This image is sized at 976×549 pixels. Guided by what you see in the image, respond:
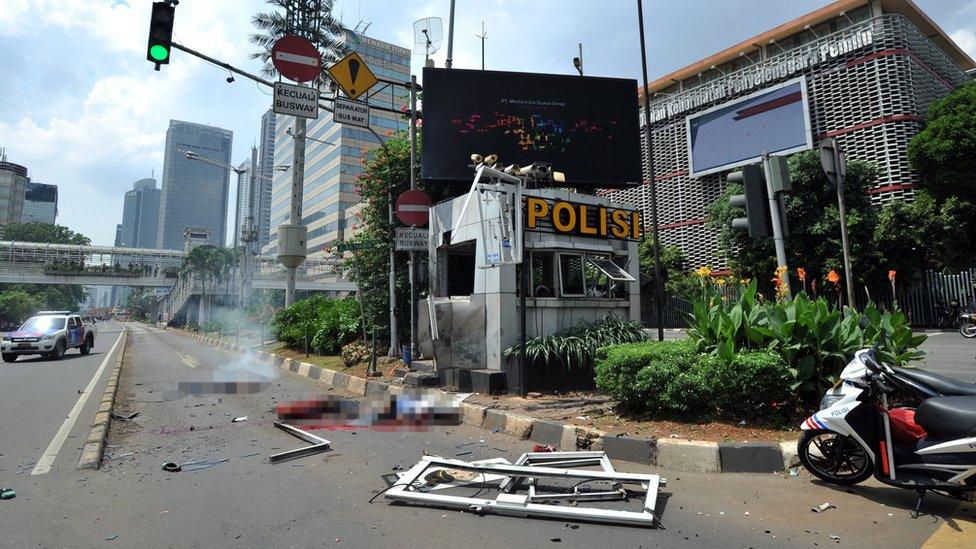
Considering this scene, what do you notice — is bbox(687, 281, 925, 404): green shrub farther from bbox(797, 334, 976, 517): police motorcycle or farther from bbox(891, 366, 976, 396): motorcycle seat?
bbox(891, 366, 976, 396): motorcycle seat

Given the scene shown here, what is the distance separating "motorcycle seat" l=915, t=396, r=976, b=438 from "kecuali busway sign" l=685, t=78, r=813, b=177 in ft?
80.6

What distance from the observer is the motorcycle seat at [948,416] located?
3337 mm

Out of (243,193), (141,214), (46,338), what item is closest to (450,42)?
(46,338)

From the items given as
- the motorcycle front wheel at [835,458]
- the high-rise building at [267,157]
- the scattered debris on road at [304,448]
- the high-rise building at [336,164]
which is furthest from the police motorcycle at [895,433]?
the high-rise building at [267,157]

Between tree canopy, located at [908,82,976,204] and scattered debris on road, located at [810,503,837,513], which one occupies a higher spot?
tree canopy, located at [908,82,976,204]

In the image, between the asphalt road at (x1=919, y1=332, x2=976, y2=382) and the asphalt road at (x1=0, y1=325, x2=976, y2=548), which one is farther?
the asphalt road at (x1=919, y1=332, x2=976, y2=382)

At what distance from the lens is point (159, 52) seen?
7484mm

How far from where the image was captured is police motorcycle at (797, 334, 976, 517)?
3.38m

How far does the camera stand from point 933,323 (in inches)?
760

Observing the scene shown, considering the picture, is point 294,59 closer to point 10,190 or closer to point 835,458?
point 835,458

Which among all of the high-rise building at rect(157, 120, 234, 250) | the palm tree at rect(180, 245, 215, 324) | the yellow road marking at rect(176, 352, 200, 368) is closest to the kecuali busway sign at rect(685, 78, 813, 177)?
the yellow road marking at rect(176, 352, 200, 368)

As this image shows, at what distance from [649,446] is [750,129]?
26.7 m

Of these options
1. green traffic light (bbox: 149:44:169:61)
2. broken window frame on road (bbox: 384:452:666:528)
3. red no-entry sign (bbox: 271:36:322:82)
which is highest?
red no-entry sign (bbox: 271:36:322:82)

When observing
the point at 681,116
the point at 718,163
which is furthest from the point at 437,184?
the point at 681,116
